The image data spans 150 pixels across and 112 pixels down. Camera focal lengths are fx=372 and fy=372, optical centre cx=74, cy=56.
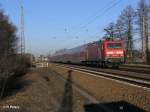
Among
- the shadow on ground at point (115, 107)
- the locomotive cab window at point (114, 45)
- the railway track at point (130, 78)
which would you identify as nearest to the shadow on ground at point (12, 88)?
the railway track at point (130, 78)

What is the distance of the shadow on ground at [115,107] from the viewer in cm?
1300

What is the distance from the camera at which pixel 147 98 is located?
14.5m

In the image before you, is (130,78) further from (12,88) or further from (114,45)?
(114,45)

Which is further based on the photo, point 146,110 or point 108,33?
point 108,33

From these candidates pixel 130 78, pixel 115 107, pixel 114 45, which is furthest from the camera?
pixel 114 45

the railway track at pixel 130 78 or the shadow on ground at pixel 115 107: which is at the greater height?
the railway track at pixel 130 78

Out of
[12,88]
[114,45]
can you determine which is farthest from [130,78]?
[114,45]

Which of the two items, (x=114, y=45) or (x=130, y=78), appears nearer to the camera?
(x=130, y=78)

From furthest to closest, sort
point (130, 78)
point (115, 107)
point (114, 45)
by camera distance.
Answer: point (114, 45) < point (130, 78) < point (115, 107)

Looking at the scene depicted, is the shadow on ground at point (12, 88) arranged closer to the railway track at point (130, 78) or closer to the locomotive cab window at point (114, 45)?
the railway track at point (130, 78)

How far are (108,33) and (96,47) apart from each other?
41635mm

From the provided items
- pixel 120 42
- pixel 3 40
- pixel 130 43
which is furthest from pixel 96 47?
pixel 130 43

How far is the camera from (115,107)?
13.8 m

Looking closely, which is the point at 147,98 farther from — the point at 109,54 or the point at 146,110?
the point at 109,54
